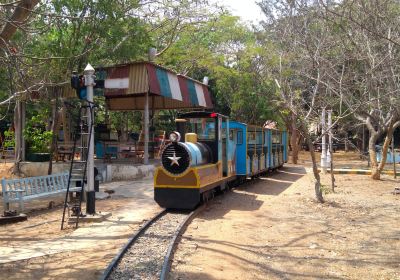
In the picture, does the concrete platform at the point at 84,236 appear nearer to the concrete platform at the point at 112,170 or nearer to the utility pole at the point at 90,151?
the utility pole at the point at 90,151

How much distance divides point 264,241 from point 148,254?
7.23 ft

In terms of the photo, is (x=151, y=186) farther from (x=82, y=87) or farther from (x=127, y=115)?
(x=127, y=115)

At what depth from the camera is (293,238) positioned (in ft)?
27.1

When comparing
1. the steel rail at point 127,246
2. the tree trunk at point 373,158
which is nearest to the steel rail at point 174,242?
the steel rail at point 127,246

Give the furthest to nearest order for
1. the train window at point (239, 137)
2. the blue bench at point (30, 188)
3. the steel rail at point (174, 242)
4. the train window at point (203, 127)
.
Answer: the train window at point (239, 137)
the train window at point (203, 127)
the blue bench at point (30, 188)
the steel rail at point (174, 242)

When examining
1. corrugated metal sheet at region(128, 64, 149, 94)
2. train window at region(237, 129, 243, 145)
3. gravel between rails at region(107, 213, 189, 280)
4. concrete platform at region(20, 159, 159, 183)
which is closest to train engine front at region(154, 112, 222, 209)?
gravel between rails at region(107, 213, 189, 280)

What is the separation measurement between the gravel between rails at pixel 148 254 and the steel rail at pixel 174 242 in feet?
0.34

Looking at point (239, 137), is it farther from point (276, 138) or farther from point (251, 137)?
point (276, 138)

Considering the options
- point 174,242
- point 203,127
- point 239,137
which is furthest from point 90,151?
point 239,137

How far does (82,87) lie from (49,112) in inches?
463

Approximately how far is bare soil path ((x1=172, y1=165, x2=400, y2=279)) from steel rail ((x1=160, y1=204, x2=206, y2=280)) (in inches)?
4.6

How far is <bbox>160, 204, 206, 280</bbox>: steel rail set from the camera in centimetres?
593

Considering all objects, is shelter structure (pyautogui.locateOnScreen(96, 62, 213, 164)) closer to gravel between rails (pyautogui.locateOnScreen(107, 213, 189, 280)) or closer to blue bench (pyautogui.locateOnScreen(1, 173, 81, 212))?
blue bench (pyautogui.locateOnScreen(1, 173, 81, 212))

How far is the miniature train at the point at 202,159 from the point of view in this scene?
1069 cm
